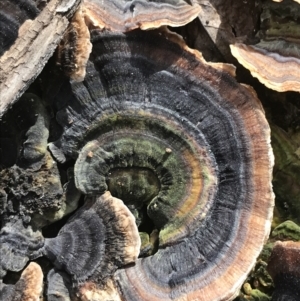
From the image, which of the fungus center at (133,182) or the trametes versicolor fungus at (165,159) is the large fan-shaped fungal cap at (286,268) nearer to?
the trametes versicolor fungus at (165,159)

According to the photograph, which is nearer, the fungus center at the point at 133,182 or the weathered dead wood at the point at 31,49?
the weathered dead wood at the point at 31,49

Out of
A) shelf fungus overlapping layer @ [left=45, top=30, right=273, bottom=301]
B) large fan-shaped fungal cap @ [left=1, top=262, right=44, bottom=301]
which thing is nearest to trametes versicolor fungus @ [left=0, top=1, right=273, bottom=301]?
shelf fungus overlapping layer @ [left=45, top=30, right=273, bottom=301]

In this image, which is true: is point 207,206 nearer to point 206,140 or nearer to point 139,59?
point 206,140

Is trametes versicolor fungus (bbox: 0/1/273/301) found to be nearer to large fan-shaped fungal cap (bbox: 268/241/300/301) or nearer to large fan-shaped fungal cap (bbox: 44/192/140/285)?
large fan-shaped fungal cap (bbox: 44/192/140/285)

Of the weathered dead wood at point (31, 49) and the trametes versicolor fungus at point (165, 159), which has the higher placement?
the weathered dead wood at point (31, 49)

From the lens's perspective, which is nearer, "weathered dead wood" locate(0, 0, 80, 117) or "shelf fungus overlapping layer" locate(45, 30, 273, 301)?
"weathered dead wood" locate(0, 0, 80, 117)

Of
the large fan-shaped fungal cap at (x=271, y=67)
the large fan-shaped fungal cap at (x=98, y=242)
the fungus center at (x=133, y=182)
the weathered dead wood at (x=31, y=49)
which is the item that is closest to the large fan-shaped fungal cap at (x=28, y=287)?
the large fan-shaped fungal cap at (x=98, y=242)

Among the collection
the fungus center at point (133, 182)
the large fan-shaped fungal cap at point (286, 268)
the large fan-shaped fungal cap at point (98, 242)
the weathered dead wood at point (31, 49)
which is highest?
the weathered dead wood at point (31, 49)
